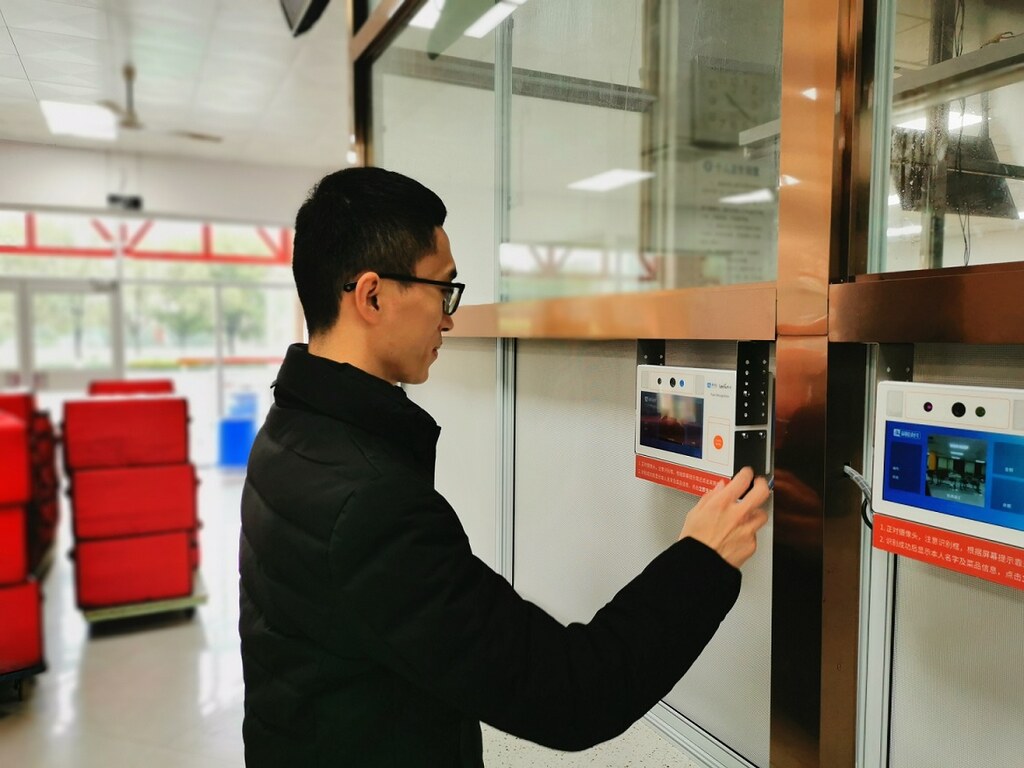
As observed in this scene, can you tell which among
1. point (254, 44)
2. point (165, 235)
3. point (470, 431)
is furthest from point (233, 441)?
point (470, 431)

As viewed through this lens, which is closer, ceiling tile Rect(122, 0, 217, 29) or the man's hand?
the man's hand

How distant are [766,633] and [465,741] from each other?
49 centimetres

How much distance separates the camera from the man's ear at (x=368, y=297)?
0.98 m

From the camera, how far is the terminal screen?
1104 mm

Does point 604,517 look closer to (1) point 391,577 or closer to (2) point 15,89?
(1) point 391,577

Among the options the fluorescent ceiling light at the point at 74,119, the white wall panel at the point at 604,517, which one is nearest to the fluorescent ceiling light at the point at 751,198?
the white wall panel at the point at 604,517

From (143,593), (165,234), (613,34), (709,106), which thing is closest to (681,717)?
(613,34)

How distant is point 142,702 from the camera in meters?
3.10

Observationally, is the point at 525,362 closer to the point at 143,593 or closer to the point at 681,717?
the point at 681,717

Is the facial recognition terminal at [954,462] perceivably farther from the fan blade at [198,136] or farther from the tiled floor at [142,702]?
the fan blade at [198,136]

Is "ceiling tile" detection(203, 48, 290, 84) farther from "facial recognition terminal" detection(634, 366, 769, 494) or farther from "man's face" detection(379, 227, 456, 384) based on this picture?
"facial recognition terminal" detection(634, 366, 769, 494)

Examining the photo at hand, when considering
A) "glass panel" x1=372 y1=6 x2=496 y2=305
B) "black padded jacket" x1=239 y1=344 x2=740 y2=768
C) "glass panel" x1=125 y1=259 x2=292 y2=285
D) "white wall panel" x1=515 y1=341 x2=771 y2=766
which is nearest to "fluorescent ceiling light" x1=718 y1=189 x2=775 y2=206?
"glass panel" x1=372 y1=6 x2=496 y2=305

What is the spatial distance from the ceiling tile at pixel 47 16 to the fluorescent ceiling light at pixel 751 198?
2.58 m

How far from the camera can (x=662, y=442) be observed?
118 centimetres
